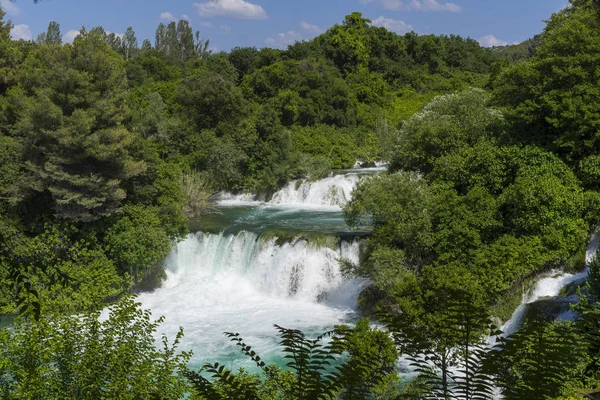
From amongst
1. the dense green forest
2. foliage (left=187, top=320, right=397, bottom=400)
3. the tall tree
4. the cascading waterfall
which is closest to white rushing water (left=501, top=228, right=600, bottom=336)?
the dense green forest

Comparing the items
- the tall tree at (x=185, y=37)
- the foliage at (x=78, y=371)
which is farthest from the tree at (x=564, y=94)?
the tall tree at (x=185, y=37)

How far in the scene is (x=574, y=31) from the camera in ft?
51.5

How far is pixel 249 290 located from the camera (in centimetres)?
1927

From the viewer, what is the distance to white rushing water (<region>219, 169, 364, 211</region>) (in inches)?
1065

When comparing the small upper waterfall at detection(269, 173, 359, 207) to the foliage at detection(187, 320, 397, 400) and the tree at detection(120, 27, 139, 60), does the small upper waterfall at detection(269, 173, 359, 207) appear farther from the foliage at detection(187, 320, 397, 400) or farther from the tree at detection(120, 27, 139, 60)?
the tree at detection(120, 27, 139, 60)

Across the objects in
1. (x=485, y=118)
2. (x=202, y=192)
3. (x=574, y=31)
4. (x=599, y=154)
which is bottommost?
(x=202, y=192)

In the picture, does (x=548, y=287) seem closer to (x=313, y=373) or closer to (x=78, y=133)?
(x=313, y=373)

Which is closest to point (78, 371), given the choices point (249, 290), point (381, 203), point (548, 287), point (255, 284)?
point (381, 203)

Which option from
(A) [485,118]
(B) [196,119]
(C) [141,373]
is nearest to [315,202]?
(B) [196,119]

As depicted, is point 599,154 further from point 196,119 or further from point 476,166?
point 196,119

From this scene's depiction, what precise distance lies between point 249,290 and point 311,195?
9.67 metres

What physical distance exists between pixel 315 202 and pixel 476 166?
40.7 ft

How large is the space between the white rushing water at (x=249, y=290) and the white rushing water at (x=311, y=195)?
755 centimetres

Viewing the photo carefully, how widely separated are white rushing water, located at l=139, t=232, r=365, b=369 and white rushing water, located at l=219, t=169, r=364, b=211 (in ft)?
24.8
